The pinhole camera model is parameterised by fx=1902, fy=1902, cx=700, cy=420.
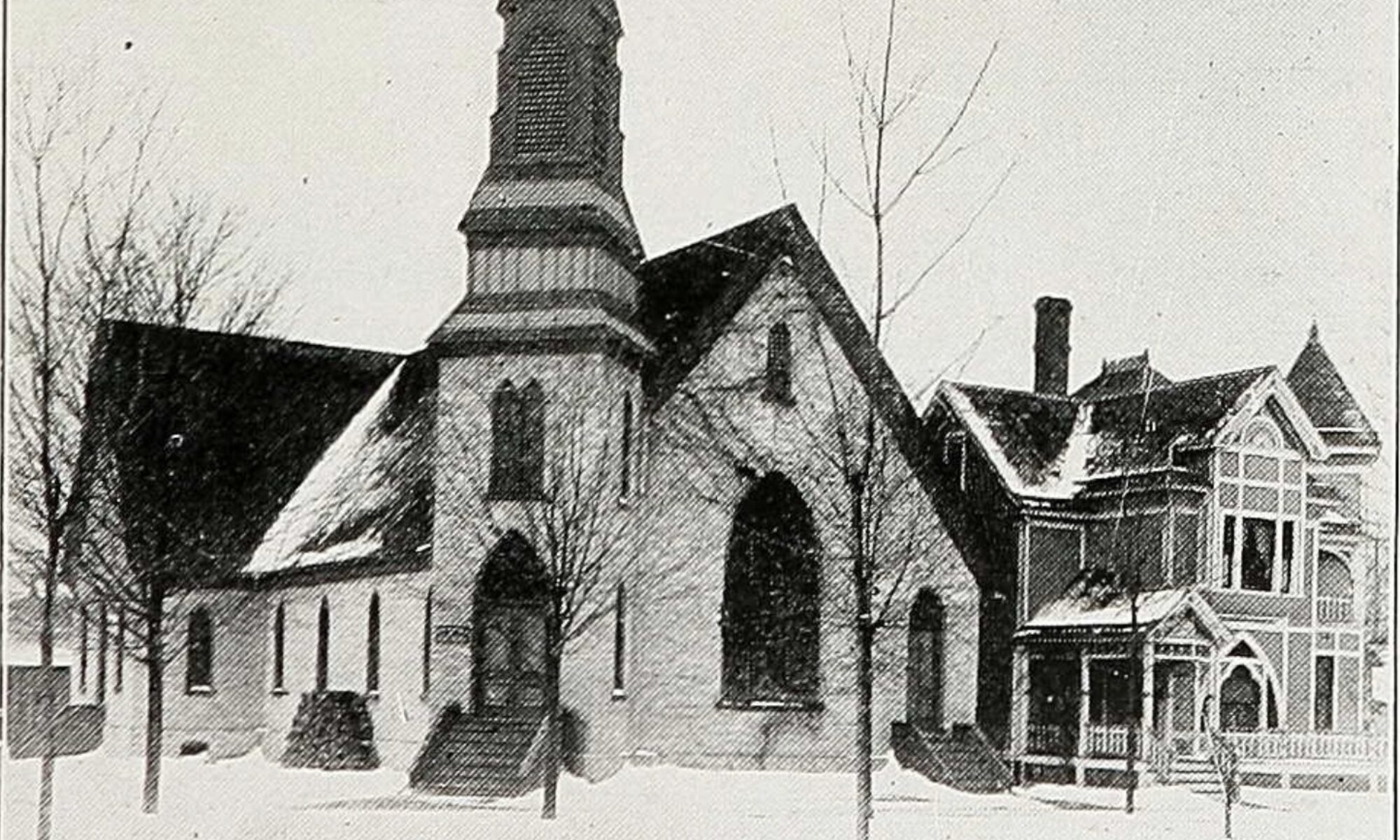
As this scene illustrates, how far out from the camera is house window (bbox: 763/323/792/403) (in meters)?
5.11

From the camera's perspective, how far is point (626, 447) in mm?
4977

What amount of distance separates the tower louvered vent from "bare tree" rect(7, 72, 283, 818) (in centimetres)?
76

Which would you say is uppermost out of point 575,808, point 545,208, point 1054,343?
point 545,208

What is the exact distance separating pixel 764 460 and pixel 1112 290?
1089mm

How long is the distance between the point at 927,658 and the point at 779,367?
89 cm

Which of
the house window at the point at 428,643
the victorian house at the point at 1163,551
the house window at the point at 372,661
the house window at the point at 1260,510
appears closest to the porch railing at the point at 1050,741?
the victorian house at the point at 1163,551

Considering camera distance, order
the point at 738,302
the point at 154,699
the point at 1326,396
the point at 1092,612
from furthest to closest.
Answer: the point at 1326,396, the point at 1092,612, the point at 738,302, the point at 154,699

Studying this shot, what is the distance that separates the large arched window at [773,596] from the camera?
5078 millimetres

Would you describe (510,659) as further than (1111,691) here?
No

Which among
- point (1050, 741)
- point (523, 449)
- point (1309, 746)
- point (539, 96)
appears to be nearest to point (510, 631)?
point (523, 449)

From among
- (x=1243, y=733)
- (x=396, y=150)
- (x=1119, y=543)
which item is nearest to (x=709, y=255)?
(x=396, y=150)

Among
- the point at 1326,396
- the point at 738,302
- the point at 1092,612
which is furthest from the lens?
the point at 1326,396

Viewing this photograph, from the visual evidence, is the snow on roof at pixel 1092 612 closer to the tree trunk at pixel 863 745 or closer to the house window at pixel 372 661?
the tree trunk at pixel 863 745

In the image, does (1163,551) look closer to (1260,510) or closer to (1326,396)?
(1260,510)
